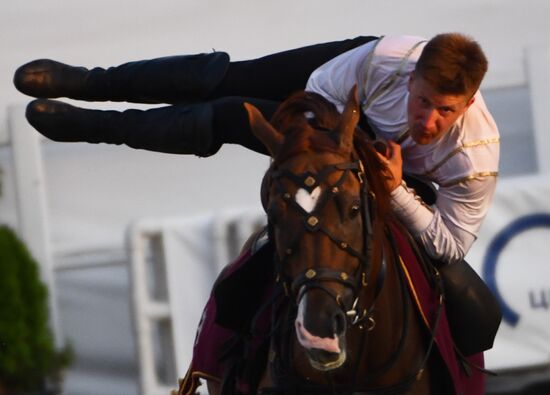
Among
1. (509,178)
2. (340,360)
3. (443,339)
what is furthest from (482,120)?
(509,178)

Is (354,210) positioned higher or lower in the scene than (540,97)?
higher

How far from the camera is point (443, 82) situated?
3.54 m

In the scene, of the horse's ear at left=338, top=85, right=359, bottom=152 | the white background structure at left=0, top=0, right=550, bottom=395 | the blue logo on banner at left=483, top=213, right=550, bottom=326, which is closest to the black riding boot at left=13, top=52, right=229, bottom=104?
the horse's ear at left=338, top=85, right=359, bottom=152

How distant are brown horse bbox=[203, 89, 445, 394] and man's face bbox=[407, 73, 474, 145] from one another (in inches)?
6.9

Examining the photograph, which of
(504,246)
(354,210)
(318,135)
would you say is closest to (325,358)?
(354,210)

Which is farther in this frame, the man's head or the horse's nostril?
the man's head

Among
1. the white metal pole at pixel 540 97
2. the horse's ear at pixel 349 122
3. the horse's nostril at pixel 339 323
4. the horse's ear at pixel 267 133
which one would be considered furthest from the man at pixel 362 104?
the white metal pole at pixel 540 97

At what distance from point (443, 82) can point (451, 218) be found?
0.39m

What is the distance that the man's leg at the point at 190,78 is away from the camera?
13.5ft

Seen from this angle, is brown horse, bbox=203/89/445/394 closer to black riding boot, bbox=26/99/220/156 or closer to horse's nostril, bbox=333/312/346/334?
horse's nostril, bbox=333/312/346/334

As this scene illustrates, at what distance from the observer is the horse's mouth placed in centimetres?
321

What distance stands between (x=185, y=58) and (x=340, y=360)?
1211mm

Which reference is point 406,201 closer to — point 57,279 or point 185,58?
point 185,58

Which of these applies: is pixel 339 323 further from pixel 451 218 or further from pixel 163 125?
pixel 163 125
